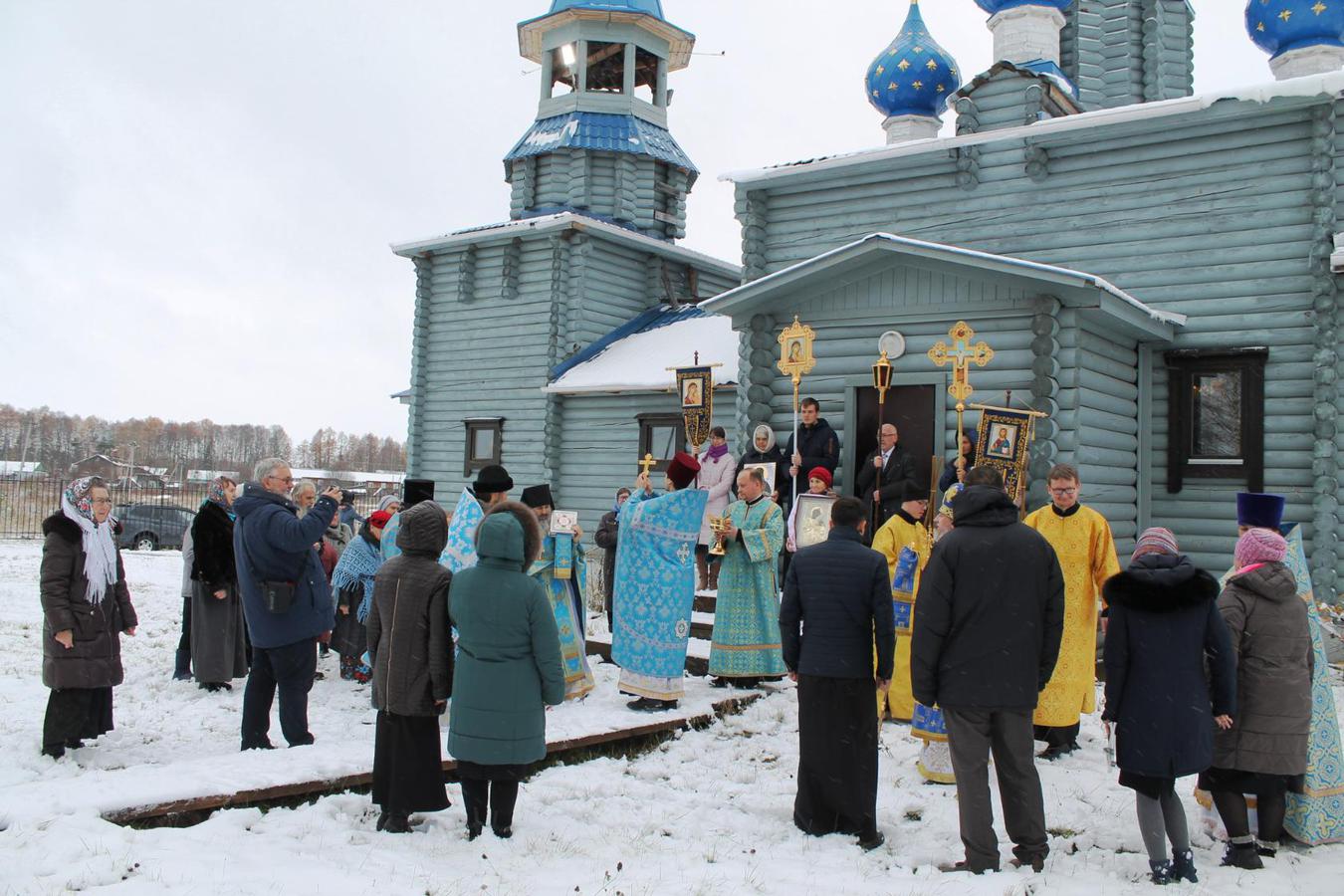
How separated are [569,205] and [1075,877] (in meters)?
17.3

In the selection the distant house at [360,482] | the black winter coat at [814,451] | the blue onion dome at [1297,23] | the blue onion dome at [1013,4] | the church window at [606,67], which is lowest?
the distant house at [360,482]

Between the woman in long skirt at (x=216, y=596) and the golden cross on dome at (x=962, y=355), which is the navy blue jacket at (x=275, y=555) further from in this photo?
the golden cross on dome at (x=962, y=355)

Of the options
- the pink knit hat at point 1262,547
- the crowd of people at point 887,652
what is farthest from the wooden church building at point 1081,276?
the pink knit hat at point 1262,547

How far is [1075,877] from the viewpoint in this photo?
460 cm

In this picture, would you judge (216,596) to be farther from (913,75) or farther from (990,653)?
(913,75)

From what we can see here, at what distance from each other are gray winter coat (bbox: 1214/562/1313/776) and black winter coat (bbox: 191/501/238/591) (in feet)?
22.4

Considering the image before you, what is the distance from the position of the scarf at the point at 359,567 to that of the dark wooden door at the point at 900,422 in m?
5.10

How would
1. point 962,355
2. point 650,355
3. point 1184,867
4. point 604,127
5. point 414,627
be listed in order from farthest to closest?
point 604,127 < point 650,355 < point 962,355 < point 414,627 < point 1184,867

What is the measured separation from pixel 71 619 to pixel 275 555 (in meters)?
1.46

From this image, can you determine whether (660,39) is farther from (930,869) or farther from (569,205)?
(930,869)

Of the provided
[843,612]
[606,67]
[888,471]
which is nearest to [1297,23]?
[888,471]

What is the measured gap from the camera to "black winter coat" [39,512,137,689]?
21.3 ft

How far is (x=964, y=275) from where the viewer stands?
10500 mm

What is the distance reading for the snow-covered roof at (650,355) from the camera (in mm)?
16172
